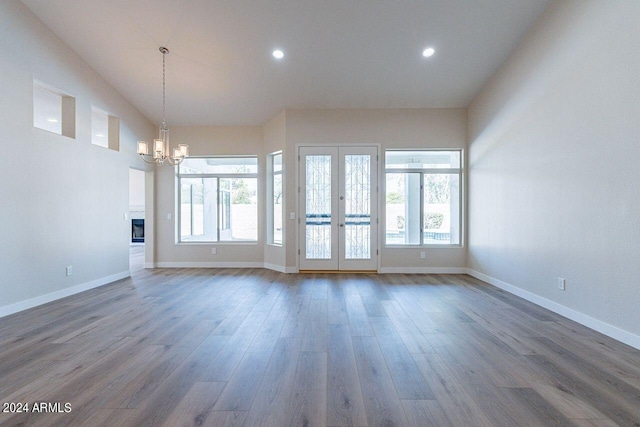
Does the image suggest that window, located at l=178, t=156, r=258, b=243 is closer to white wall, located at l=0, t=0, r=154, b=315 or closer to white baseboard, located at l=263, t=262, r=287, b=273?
white baseboard, located at l=263, t=262, r=287, b=273

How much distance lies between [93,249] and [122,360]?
334 cm

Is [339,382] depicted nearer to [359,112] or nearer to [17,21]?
[359,112]

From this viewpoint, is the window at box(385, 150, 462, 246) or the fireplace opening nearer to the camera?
the window at box(385, 150, 462, 246)

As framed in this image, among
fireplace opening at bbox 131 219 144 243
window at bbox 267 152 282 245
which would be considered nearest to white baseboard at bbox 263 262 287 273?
window at bbox 267 152 282 245

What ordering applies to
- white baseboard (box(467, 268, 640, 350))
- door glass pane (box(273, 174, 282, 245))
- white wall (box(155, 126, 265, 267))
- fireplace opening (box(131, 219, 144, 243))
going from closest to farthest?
white baseboard (box(467, 268, 640, 350))
door glass pane (box(273, 174, 282, 245))
white wall (box(155, 126, 265, 267))
fireplace opening (box(131, 219, 144, 243))

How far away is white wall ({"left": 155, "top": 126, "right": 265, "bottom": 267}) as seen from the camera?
6.54 m

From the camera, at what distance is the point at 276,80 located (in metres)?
5.16

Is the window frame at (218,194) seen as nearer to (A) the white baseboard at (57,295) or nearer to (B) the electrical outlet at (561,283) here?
(A) the white baseboard at (57,295)

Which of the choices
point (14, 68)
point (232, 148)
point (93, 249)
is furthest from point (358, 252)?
point (14, 68)

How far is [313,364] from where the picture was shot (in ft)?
7.68

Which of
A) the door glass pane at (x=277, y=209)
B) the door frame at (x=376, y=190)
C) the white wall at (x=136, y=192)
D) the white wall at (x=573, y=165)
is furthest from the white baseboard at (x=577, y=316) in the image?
the white wall at (x=136, y=192)

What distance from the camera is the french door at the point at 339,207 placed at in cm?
→ 596

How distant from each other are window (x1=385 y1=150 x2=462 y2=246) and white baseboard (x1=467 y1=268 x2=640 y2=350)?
1.44m

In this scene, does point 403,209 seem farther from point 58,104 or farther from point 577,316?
point 58,104
